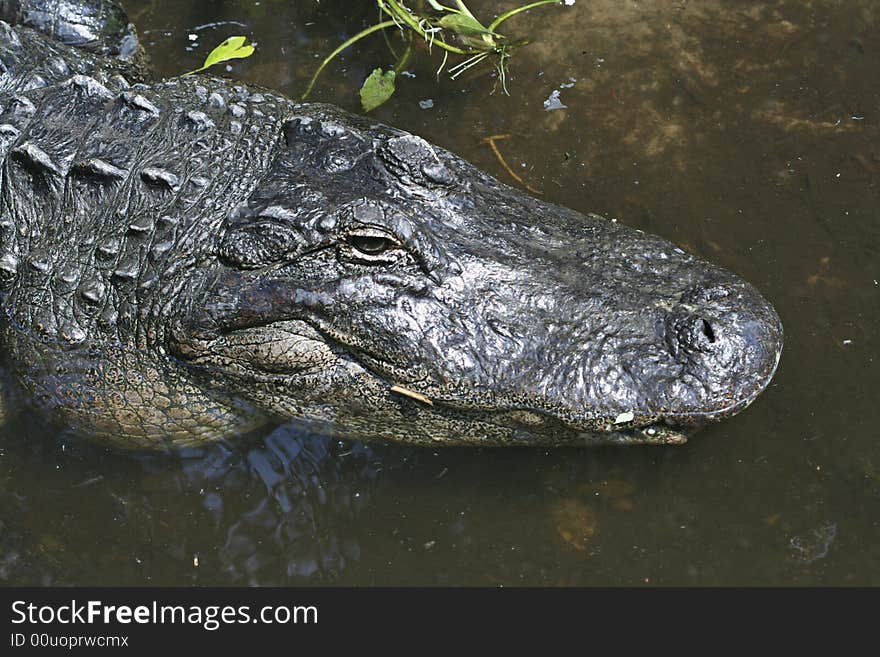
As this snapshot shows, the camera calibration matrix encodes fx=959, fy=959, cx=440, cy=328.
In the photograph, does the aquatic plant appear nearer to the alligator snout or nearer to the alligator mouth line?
the alligator mouth line

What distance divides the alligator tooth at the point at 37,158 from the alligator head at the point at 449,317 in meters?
0.79

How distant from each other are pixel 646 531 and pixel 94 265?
2.39m

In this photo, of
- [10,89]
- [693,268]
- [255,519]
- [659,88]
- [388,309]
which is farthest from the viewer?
[659,88]

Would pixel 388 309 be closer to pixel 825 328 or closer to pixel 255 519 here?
pixel 255 519

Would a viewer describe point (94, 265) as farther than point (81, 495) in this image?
No

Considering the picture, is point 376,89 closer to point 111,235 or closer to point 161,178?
point 161,178

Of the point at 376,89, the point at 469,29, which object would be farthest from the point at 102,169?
the point at 469,29

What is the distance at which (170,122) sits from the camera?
397cm

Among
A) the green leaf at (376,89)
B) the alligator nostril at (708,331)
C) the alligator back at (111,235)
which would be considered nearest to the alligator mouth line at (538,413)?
the alligator nostril at (708,331)

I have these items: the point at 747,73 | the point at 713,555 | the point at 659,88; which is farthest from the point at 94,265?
the point at 747,73

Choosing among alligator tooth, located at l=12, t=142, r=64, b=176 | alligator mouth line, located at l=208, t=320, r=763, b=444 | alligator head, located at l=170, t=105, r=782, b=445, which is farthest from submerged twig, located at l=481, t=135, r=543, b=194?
alligator tooth, located at l=12, t=142, r=64, b=176

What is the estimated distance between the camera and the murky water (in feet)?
12.2

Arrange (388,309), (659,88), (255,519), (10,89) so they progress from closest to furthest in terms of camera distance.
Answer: (388,309), (255,519), (10,89), (659,88)
